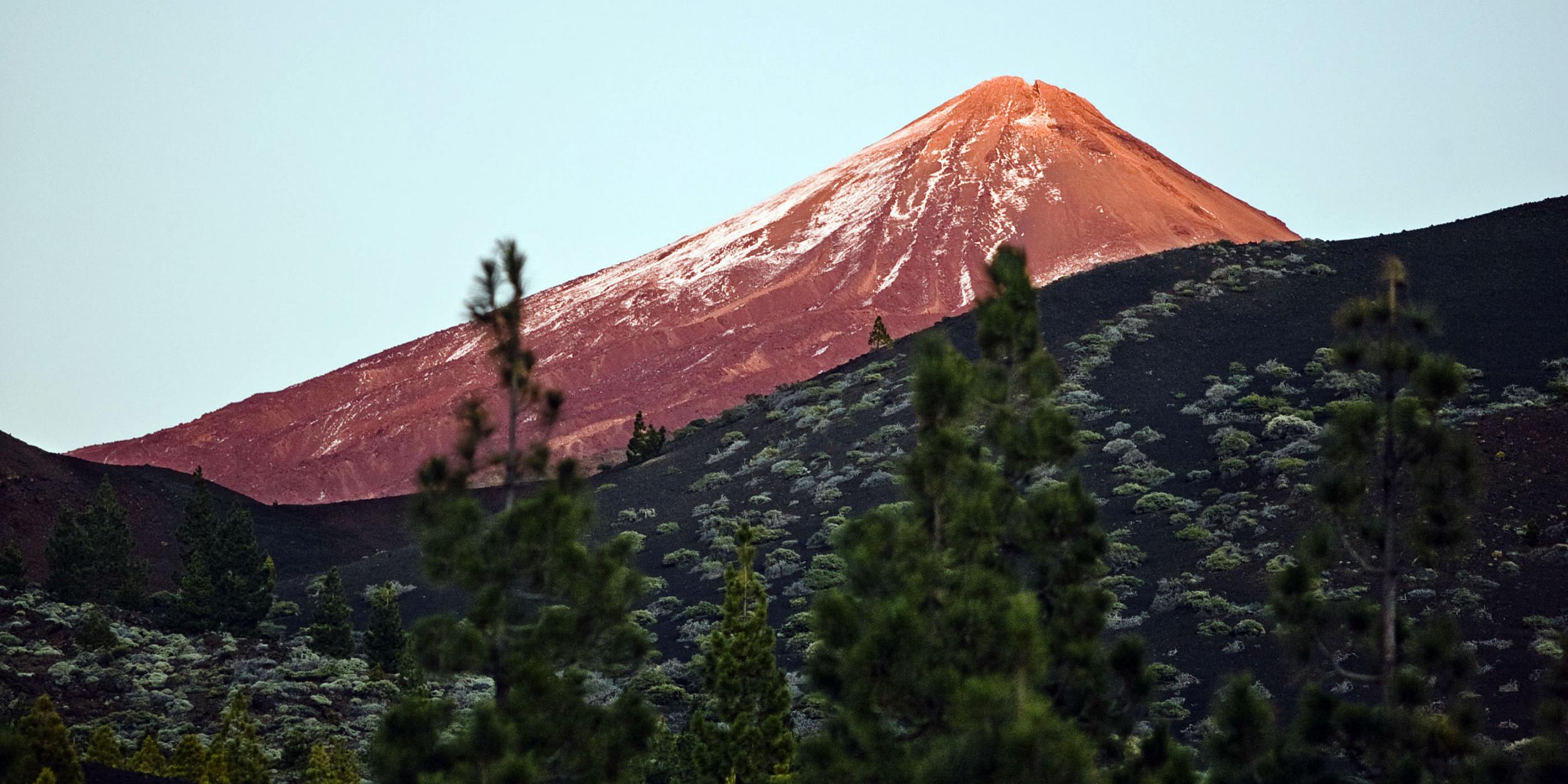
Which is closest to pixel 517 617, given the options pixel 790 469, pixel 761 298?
pixel 790 469

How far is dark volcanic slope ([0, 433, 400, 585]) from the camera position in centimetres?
6362

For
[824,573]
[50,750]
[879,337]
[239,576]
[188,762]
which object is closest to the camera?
[50,750]

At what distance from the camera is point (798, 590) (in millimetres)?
45031

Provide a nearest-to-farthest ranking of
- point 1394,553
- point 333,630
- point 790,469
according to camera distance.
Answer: point 1394,553 → point 333,630 → point 790,469

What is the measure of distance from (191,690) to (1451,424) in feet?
114

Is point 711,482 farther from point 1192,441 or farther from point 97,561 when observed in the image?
point 97,561

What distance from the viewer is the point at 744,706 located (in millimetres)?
26219

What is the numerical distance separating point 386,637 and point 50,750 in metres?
21.0

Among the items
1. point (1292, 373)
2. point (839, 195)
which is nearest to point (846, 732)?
point (1292, 373)

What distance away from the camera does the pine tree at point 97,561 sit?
157ft

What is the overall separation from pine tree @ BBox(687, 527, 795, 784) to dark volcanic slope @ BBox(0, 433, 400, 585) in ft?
137

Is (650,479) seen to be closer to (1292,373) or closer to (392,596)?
(392,596)

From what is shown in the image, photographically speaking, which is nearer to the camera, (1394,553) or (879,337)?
(1394,553)

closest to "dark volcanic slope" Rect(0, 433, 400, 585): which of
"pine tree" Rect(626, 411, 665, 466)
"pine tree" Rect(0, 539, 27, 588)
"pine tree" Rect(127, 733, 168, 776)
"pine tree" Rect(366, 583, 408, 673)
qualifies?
"pine tree" Rect(0, 539, 27, 588)
